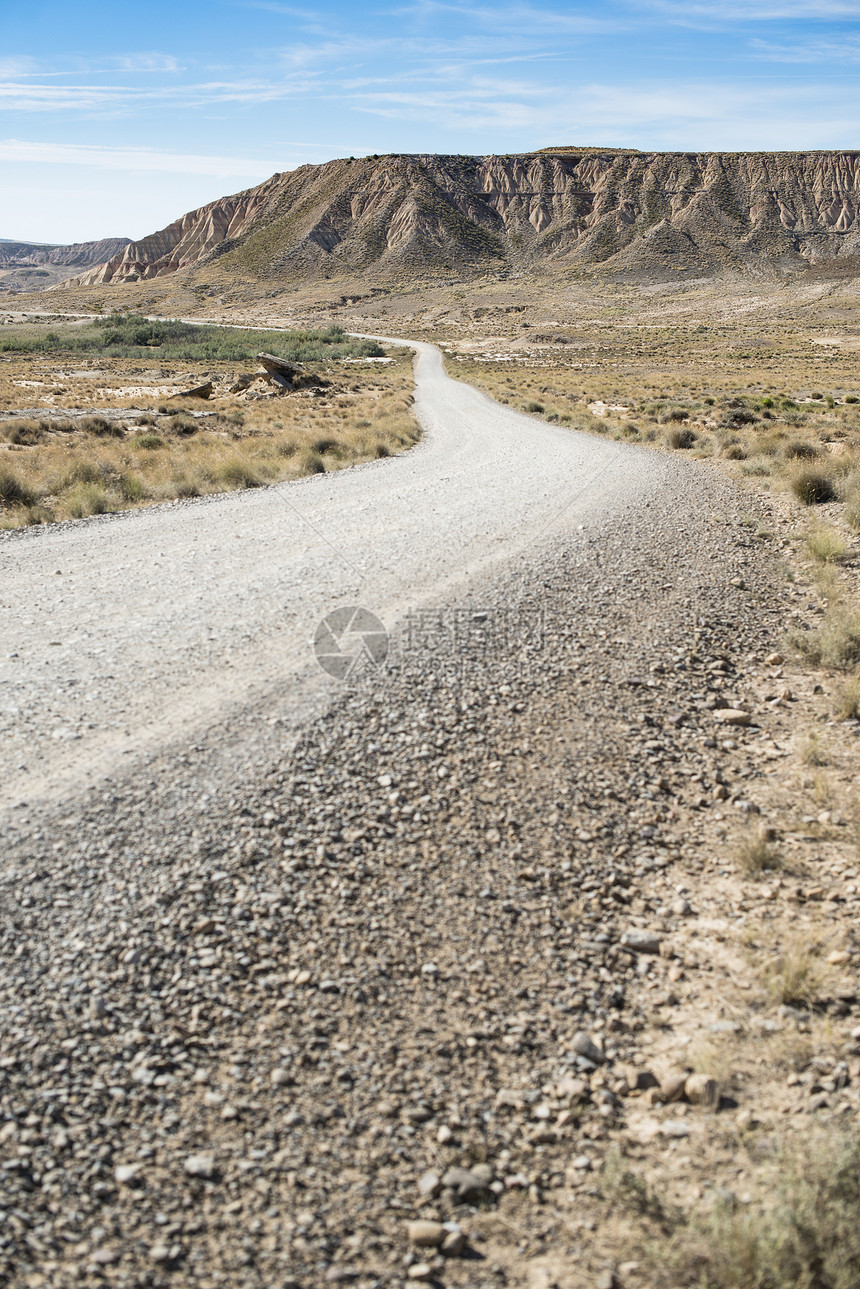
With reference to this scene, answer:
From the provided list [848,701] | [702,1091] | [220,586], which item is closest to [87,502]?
[220,586]

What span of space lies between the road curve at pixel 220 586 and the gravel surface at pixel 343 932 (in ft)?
0.19

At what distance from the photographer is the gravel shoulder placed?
2471 mm

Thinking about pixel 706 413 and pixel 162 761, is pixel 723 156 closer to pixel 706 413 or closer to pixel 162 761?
pixel 706 413

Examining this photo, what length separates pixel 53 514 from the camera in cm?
1160

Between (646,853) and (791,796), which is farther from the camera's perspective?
(791,796)

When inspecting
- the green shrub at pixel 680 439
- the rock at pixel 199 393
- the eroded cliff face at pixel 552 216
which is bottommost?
the green shrub at pixel 680 439

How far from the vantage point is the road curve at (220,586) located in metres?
4.96

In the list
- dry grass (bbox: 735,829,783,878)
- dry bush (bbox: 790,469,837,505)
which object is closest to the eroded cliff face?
dry bush (bbox: 790,469,837,505)

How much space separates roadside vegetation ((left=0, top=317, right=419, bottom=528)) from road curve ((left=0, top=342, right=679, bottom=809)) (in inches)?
58.7

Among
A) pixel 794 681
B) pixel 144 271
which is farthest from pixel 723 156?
pixel 794 681

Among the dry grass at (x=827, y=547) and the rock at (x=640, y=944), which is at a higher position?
the dry grass at (x=827, y=547)

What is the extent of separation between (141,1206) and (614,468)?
1442 centimetres

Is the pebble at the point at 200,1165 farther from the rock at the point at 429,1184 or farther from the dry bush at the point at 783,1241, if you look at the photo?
the dry bush at the point at 783,1241

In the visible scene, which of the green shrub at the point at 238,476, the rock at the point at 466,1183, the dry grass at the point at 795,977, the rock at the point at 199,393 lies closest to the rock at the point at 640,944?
the dry grass at the point at 795,977
